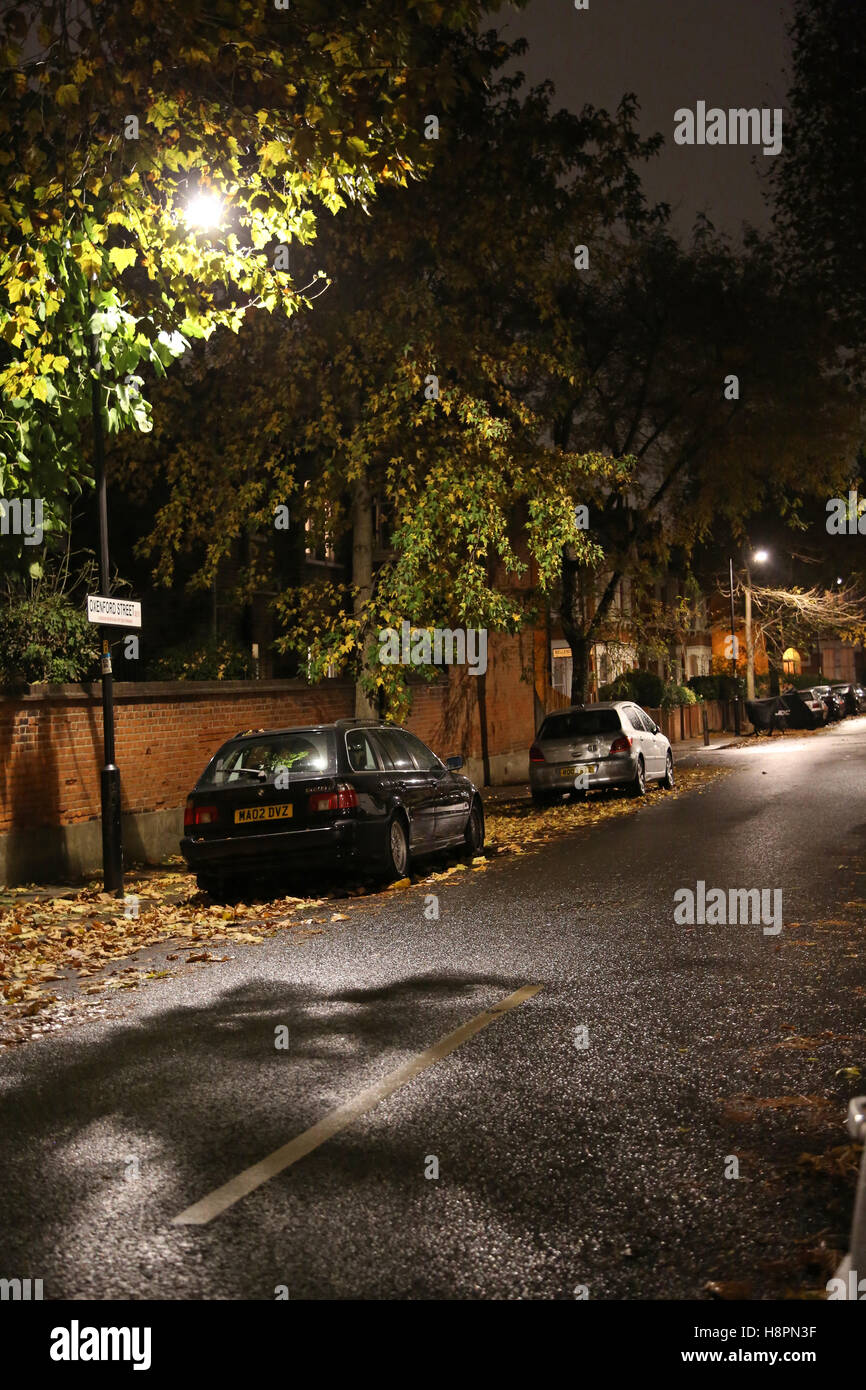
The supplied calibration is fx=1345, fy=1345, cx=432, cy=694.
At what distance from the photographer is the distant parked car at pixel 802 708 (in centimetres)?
5156

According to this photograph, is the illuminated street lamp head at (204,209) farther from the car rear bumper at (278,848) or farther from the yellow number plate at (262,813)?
the car rear bumper at (278,848)

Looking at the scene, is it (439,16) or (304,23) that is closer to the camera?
(439,16)

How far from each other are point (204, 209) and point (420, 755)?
250 inches

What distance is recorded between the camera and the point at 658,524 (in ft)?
101

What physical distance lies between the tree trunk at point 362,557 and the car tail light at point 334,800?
745 cm

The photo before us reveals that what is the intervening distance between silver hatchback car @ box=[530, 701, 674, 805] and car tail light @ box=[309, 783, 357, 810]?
1057 cm

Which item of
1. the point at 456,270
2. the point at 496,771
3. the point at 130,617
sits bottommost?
the point at 496,771

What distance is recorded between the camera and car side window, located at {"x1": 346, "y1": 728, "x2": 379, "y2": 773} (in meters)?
12.9

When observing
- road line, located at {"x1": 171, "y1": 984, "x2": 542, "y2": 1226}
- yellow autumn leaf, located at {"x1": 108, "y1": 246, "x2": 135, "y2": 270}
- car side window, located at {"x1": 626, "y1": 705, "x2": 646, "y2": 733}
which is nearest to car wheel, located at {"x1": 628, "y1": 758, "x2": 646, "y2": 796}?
car side window, located at {"x1": 626, "y1": 705, "x2": 646, "y2": 733}

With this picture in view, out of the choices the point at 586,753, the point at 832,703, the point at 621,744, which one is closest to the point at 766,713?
the point at 832,703

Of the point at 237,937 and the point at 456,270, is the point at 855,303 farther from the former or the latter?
the point at 237,937

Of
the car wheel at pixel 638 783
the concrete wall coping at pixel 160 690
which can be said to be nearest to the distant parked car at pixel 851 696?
the car wheel at pixel 638 783

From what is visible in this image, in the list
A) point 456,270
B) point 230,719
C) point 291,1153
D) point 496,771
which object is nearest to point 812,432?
point 496,771
